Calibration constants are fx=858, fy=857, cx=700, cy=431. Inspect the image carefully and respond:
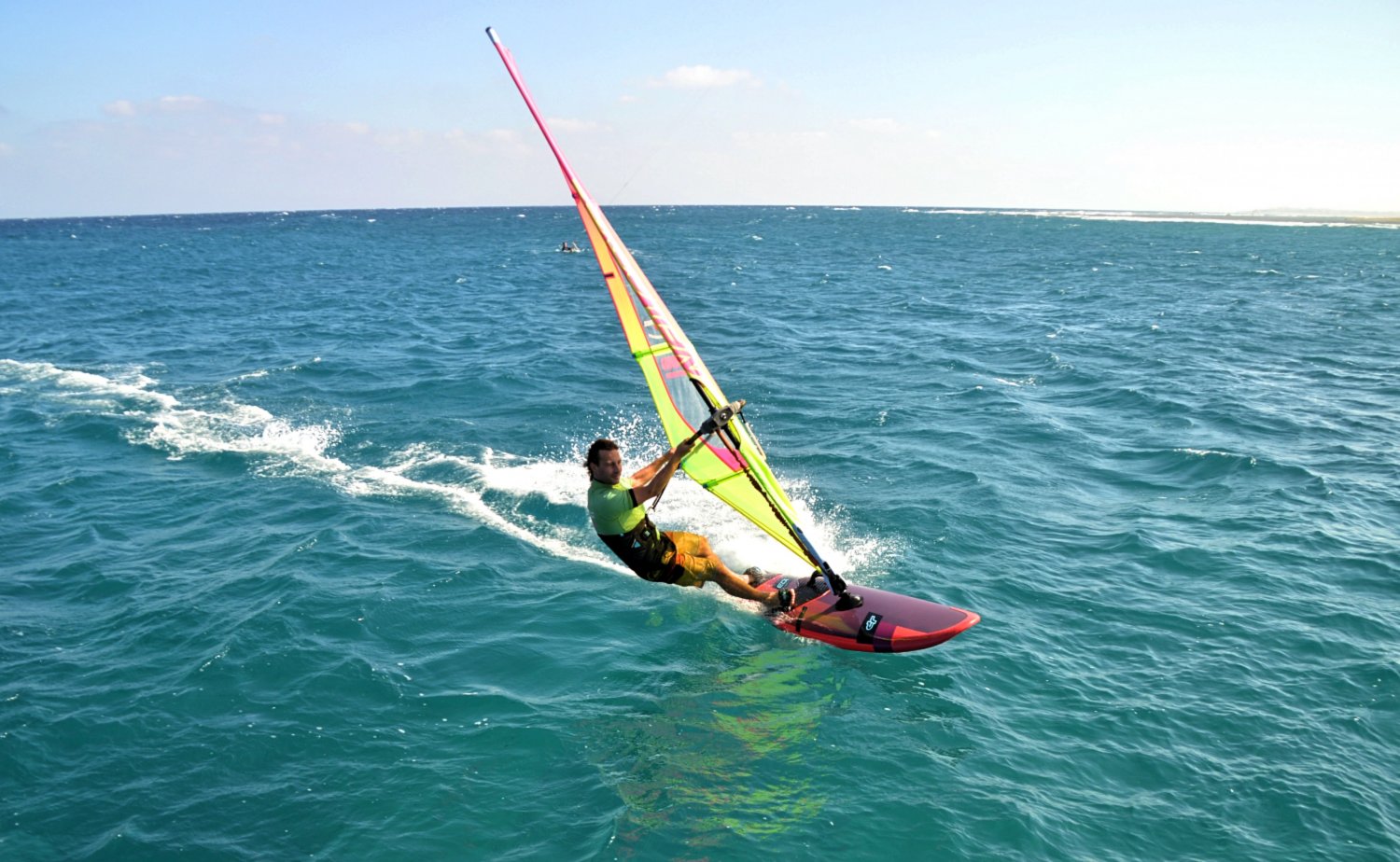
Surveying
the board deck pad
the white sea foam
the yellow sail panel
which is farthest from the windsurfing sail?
the white sea foam

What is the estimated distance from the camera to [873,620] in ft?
33.1

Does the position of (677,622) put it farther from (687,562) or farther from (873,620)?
(873,620)

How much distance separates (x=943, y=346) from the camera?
1168 inches

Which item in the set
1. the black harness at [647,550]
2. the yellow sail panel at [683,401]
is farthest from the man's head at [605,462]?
the yellow sail panel at [683,401]

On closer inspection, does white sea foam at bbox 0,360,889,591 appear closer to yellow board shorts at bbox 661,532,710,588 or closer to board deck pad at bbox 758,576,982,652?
board deck pad at bbox 758,576,982,652

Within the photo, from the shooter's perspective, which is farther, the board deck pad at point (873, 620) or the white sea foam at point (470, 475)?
the white sea foam at point (470, 475)

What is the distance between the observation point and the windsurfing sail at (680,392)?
A: 10.1 metres

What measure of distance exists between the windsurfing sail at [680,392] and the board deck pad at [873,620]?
34 centimetres

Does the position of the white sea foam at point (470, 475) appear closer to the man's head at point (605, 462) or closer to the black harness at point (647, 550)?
the black harness at point (647, 550)

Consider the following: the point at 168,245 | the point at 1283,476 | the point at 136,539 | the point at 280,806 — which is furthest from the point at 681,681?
the point at 168,245

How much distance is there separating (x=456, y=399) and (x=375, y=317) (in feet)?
55.5

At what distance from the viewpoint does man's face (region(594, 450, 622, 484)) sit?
8.80m

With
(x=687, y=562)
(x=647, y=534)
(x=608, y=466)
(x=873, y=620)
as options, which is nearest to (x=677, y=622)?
(x=687, y=562)

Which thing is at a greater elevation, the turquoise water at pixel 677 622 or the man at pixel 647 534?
the man at pixel 647 534
